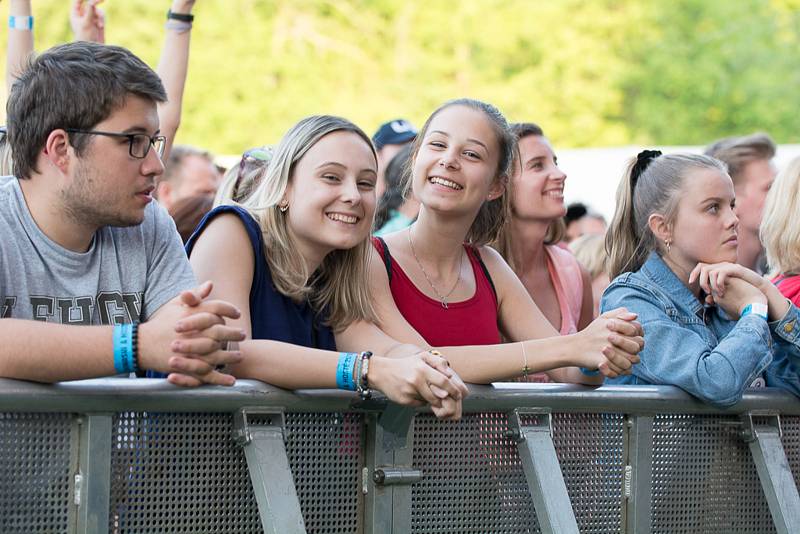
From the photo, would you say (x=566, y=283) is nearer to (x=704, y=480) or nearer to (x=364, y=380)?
(x=704, y=480)

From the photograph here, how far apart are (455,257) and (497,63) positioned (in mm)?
18658

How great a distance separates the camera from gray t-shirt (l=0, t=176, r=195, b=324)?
297 cm

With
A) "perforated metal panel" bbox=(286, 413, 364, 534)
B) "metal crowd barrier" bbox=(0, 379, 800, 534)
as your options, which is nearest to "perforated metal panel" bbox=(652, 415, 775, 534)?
"metal crowd barrier" bbox=(0, 379, 800, 534)

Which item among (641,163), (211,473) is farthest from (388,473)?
(641,163)

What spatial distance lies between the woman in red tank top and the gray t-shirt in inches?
32.0

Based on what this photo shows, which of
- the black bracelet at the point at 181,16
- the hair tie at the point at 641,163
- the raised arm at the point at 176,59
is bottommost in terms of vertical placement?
the hair tie at the point at 641,163

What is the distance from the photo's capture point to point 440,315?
4.02m

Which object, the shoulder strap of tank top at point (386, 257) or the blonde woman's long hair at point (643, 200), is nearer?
the shoulder strap of tank top at point (386, 257)

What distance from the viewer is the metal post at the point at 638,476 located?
3523 millimetres

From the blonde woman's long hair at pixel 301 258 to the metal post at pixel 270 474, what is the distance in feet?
2.27

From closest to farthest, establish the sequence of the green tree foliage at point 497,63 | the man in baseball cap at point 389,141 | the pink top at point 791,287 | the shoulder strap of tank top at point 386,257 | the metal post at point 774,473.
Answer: the metal post at point 774,473 < the shoulder strap of tank top at point 386,257 < the pink top at point 791,287 < the man in baseball cap at point 389,141 < the green tree foliage at point 497,63

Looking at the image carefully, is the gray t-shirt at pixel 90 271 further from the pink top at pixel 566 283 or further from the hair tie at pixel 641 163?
the pink top at pixel 566 283

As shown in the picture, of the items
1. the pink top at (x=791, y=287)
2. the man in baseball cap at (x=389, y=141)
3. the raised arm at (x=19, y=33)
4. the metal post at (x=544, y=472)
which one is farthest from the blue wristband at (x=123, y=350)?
the man in baseball cap at (x=389, y=141)

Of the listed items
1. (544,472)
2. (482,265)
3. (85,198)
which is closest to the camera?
(85,198)
